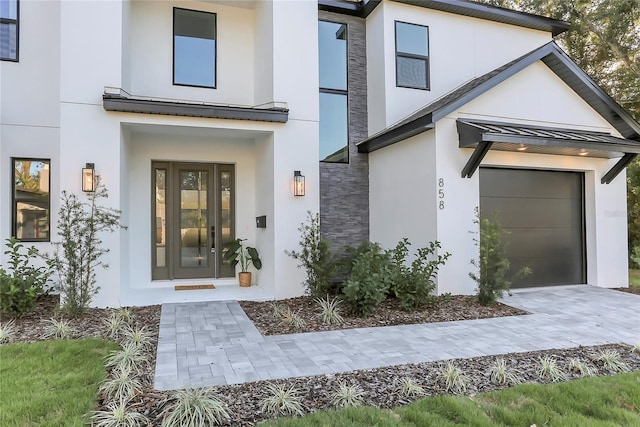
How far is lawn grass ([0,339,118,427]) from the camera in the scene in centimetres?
312

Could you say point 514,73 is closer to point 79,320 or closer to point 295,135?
point 295,135

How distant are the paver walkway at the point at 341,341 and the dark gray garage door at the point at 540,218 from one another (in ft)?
5.63

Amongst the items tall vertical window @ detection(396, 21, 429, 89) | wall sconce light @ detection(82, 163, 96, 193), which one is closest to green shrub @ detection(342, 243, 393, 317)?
wall sconce light @ detection(82, 163, 96, 193)

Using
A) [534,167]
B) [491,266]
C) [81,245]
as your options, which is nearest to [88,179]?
[81,245]

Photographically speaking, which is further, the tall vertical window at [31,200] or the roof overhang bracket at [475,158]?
the tall vertical window at [31,200]

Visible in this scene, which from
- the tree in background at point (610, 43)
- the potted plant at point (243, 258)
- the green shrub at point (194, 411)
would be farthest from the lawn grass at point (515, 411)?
the tree in background at point (610, 43)

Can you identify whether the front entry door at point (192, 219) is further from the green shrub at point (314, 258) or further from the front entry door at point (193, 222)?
the green shrub at point (314, 258)

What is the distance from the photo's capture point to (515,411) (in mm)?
3295

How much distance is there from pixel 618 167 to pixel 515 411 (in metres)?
7.88

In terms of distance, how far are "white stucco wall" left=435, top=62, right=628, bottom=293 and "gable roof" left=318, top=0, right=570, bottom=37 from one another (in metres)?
2.46

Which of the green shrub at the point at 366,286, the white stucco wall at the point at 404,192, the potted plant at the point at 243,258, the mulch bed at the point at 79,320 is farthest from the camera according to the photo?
the potted plant at the point at 243,258

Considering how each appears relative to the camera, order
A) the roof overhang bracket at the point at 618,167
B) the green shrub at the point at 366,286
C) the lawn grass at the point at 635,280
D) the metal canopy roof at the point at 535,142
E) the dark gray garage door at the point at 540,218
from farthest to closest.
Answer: the lawn grass at the point at 635,280 → the roof overhang bracket at the point at 618,167 → the dark gray garage door at the point at 540,218 → the metal canopy roof at the point at 535,142 → the green shrub at the point at 366,286

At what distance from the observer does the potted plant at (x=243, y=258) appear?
881 centimetres

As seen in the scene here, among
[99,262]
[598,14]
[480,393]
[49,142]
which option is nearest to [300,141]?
[99,262]
